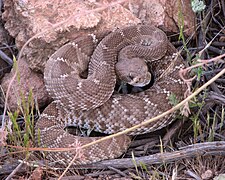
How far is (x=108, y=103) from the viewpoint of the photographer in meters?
4.46

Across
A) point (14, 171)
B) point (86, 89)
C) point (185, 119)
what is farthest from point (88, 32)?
point (14, 171)

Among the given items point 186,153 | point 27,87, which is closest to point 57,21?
point 27,87

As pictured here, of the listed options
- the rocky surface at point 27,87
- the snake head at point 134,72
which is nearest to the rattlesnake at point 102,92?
the snake head at point 134,72

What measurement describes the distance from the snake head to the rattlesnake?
9 centimetres

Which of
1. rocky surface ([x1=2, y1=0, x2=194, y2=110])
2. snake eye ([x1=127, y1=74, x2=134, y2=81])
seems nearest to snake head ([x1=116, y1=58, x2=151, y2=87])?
snake eye ([x1=127, y1=74, x2=134, y2=81])

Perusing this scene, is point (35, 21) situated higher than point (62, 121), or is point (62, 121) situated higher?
point (35, 21)

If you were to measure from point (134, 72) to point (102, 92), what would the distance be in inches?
17.4

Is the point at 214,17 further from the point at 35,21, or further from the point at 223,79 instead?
the point at 35,21

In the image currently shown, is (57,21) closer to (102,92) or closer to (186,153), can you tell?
(102,92)

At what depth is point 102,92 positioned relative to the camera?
4.31 meters

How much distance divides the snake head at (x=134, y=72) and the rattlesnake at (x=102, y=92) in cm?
9

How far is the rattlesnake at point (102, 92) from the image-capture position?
4.19 metres

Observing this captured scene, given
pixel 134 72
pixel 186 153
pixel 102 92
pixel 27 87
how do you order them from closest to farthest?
pixel 186 153
pixel 102 92
pixel 134 72
pixel 27 87

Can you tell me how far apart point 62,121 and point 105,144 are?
69 cm
